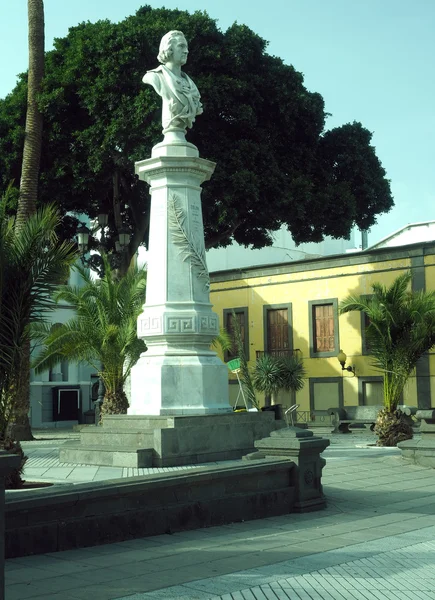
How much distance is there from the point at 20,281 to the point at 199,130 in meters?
16.1

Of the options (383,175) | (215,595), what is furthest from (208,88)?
(215,595)

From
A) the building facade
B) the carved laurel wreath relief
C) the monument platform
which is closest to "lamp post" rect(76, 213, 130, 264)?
the carved laurel wreath relief

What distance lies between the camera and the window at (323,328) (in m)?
32.7

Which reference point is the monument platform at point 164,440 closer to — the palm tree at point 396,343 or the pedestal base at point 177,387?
the pedestal base at point 177,387

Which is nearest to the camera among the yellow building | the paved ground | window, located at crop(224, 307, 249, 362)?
the paved ground

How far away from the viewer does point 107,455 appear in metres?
12.4

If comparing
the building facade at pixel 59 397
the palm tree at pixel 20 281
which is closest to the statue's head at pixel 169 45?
the palm tree at pixel 20 281

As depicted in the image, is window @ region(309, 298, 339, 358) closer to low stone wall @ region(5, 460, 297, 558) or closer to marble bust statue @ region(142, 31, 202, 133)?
marble bust statue @ region(142, 31, 202, 133)

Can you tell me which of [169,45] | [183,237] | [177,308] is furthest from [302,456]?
[169,45]

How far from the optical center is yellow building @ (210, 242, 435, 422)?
30.5 m

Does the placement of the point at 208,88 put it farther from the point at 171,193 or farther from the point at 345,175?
the point at 171,193

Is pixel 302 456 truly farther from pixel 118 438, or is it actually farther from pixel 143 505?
pixel 118 438

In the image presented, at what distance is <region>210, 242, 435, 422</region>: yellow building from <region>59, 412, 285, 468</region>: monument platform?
59.2 ft

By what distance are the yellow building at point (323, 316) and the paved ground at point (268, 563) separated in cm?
2107
